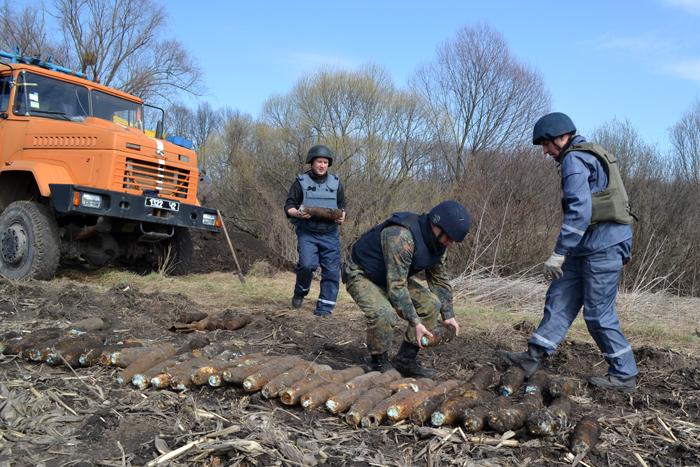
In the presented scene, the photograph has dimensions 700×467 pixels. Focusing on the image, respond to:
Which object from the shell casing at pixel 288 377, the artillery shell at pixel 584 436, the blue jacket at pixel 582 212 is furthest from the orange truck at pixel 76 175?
the artillery shell at pixel 584 436

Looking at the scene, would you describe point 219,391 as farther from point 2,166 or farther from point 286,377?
point 2,166

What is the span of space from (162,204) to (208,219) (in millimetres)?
927

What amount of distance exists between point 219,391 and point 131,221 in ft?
17.9

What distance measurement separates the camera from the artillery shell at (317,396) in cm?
350

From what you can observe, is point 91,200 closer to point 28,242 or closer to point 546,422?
point 28,242

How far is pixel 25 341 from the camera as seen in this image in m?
4.51

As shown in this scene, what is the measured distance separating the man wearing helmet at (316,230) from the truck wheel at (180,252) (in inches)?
131

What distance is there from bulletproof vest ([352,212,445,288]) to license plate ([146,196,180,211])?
183 inches

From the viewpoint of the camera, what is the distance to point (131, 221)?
857 cm

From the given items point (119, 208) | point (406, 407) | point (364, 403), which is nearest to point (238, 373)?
point (364, 403)

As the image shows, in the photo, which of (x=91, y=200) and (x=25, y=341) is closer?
(x=25, y=341)

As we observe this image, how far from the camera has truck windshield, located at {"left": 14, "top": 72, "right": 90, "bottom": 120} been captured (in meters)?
8.39

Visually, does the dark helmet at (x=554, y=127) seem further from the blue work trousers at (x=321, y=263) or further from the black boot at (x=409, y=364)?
the blue work trousers at (x=321, y=263)

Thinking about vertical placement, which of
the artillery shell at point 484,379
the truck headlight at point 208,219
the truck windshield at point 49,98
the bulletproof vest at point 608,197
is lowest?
the artillery shell at point 484,379
